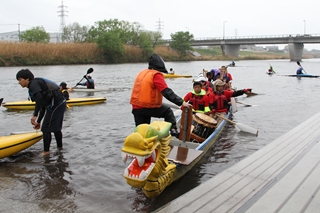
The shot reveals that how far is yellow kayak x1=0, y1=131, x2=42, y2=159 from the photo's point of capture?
641 cm

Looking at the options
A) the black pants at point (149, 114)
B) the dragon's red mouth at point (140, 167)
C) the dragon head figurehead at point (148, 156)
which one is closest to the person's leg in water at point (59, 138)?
the black pants at point (149, 114)

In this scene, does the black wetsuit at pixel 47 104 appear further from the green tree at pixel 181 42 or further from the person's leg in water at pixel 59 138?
the green tree at pixel 181 42

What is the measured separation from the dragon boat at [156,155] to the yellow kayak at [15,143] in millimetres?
3069

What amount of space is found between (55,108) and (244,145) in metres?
4.57

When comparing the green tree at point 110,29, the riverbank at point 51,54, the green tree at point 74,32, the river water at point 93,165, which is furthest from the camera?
the green tree at point 74,32

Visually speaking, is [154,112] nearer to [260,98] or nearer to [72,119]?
[72,119]

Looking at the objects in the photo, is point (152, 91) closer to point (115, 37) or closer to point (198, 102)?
point (198, 102)

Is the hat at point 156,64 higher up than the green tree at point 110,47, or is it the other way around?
the green tree at point 110,47

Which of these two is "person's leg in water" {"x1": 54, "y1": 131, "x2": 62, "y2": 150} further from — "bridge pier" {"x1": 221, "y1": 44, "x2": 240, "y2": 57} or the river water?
"bridge pier" {"x1": 221, "y1": 44, "x2": 240, "y2": 57}

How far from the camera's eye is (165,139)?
4578 millimetres

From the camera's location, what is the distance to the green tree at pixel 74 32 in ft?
255

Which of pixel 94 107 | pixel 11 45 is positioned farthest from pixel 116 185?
pixel 11 45

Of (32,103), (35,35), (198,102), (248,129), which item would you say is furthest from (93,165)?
(35,35)

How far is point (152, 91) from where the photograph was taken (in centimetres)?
545
